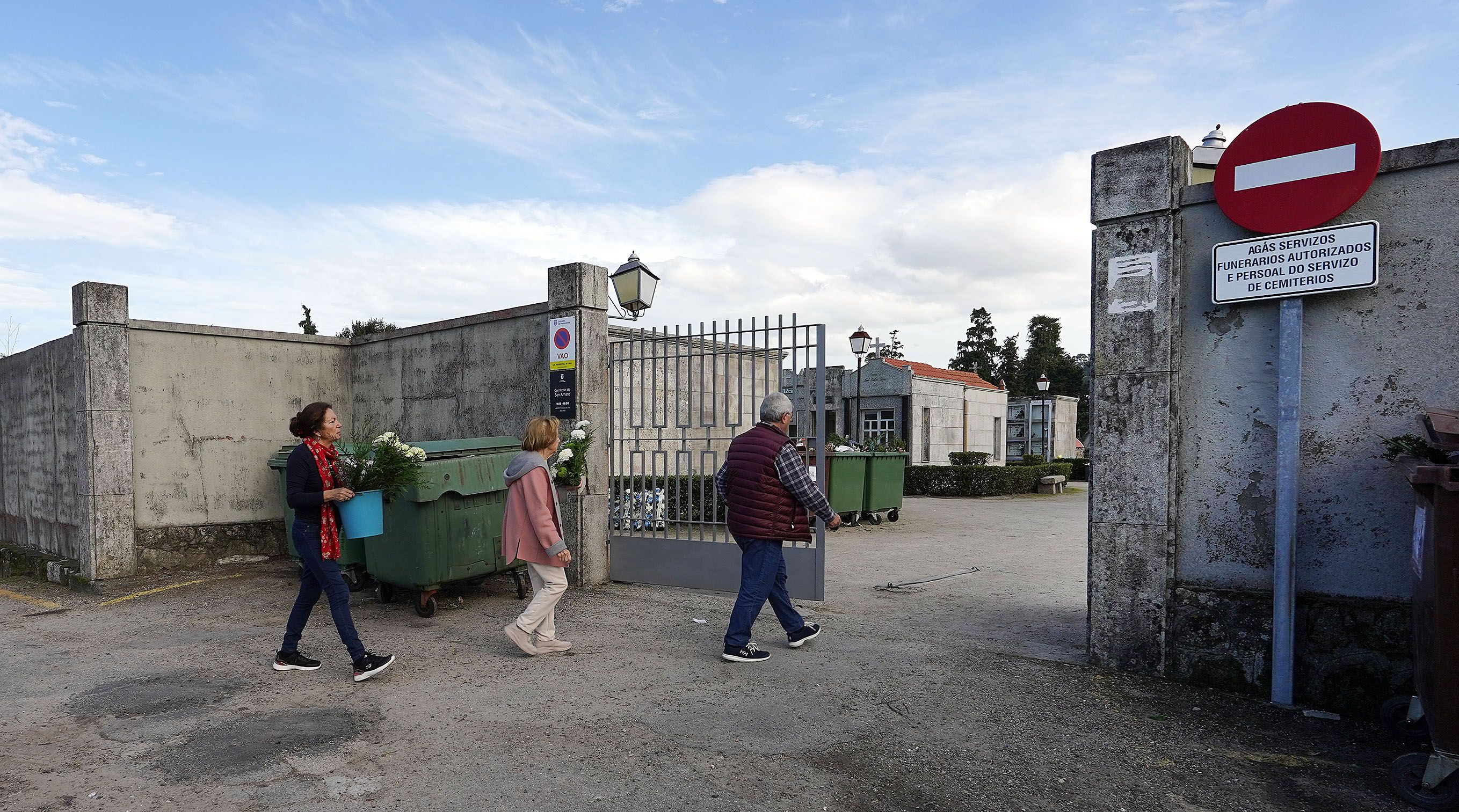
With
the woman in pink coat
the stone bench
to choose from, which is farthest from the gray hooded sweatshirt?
the stone bench

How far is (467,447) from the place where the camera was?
22.3ft

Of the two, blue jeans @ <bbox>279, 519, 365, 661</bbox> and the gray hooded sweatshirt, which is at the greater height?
the gray hooded sweatshirt

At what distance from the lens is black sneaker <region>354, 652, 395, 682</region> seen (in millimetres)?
4684

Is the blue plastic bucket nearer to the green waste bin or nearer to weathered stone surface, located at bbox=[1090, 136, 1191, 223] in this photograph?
weathered stone surface, located at bbox=[1090, 136, 1191, 223]

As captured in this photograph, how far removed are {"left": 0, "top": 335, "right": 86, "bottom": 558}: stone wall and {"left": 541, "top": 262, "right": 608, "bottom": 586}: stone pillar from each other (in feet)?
15.8

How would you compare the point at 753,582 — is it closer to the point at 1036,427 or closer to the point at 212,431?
the point at 212,431

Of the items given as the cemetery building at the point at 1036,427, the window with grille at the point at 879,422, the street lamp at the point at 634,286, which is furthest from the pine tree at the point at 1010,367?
the street lamp at the point at 634,286

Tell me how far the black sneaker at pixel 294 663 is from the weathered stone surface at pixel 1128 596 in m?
4.53

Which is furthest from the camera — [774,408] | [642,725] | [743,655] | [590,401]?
[590,401]

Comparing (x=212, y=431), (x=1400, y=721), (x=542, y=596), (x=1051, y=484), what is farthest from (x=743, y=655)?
(x=1051, y=484)

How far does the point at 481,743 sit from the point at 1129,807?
8.82ft

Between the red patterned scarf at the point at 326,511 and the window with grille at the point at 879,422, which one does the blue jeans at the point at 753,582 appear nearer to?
the red patterned scarf at the point at 326,511

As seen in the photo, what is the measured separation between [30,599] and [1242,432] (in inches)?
381

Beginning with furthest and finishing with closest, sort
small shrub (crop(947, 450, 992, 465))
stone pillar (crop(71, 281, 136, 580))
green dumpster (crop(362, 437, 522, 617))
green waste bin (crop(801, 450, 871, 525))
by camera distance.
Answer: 1. small shrub (crop(947, 450, 992, 465))
2. green waste bin (crop(801, 450, 871, 525))
3. stone pillar (crop(71, 281, 136, 580))
4. green dumpster (crop(362, 437, 522, 617))
